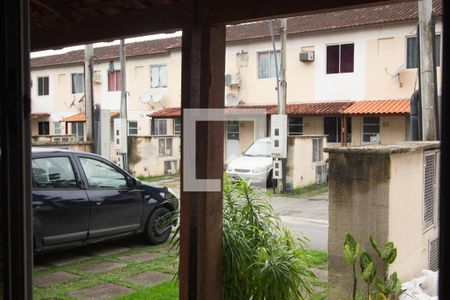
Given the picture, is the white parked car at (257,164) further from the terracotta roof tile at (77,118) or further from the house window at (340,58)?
the terracotta roof tile at (77,118)

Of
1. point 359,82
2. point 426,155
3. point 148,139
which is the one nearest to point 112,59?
point 148,139

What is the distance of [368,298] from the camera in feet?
11.6

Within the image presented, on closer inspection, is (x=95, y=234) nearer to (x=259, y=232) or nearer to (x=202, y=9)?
(x=259, y=232)

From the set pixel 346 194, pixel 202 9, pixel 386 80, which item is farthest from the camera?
pixel 386 80

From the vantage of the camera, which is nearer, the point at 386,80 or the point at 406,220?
the point at 406,220

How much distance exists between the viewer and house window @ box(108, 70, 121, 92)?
20031 millimetres

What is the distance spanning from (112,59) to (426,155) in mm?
16518

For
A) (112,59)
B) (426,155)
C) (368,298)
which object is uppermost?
(112,59)

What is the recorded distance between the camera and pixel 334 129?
624 inches

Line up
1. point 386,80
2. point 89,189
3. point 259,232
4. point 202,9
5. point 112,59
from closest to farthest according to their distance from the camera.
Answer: point 202,9, point 259,232, point 89,189, point 386,80, point 112,59

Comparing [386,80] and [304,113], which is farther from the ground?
[386,80]

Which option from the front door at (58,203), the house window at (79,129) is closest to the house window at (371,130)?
the front door at (58,203)

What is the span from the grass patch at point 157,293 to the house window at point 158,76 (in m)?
14.5

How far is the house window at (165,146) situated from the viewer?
15344 mm
